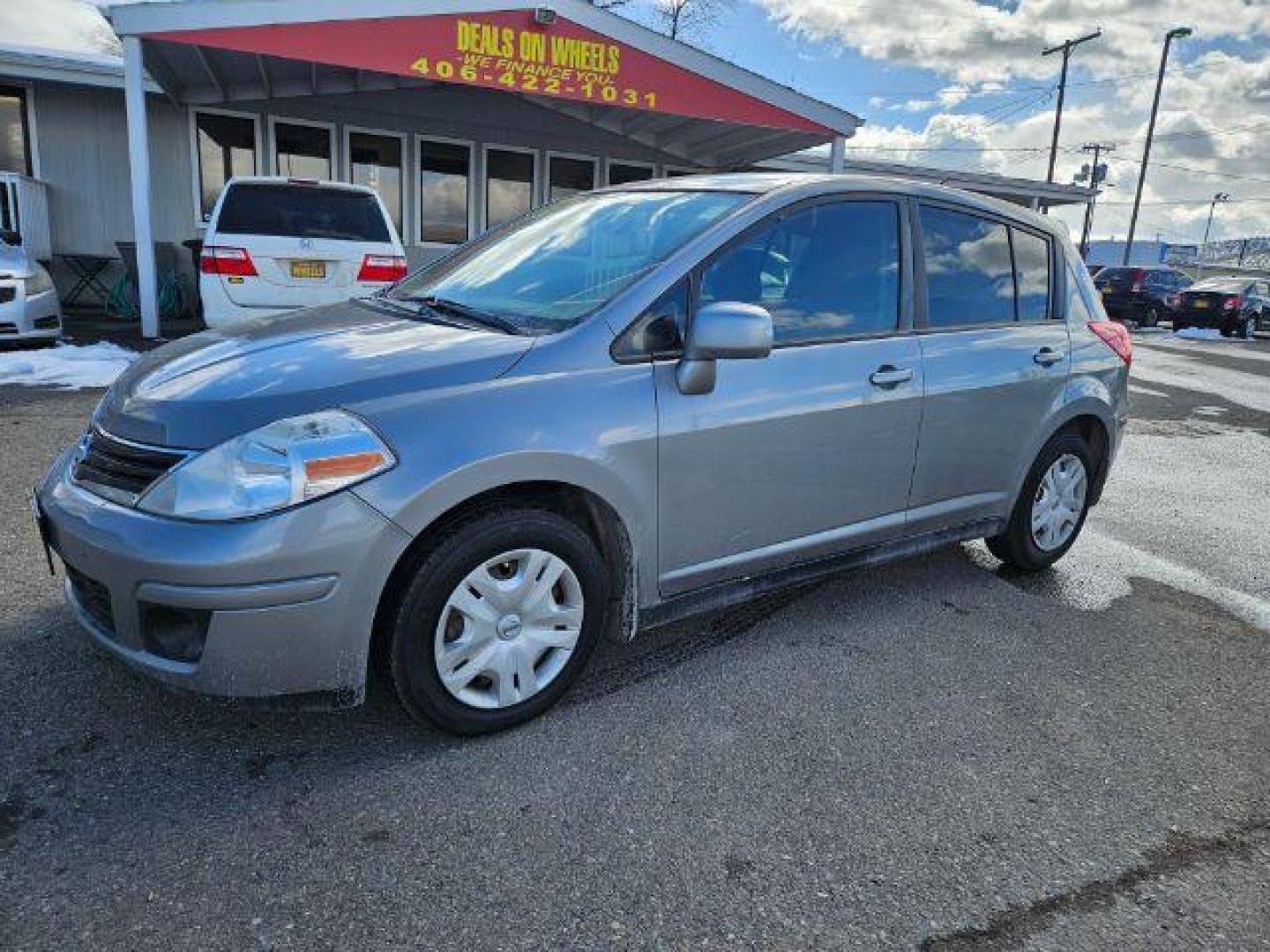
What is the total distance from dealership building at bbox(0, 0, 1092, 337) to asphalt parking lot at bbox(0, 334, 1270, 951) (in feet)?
25.8

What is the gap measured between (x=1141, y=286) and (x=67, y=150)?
24.0m

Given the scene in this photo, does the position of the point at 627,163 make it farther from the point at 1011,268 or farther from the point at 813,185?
the point at 813,185

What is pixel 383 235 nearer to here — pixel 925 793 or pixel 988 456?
pixel 988 456

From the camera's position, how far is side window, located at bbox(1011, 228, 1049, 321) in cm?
412

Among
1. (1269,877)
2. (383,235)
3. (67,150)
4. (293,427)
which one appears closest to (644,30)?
(383,235)

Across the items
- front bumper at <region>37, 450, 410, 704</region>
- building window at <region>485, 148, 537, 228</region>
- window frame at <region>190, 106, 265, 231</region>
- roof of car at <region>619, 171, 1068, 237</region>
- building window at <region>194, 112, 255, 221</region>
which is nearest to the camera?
front bumper at <region>37, 450, 410, 704</region>

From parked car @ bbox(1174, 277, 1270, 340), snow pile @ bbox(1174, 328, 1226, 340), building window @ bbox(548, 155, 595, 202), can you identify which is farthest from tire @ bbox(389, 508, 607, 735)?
parked car @ bbox(1174, 277, 1270, 340)

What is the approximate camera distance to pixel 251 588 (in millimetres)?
2260

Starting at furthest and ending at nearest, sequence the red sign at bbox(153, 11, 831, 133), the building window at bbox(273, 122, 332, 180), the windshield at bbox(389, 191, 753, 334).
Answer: the building window at bbox(273, 122, 332, 180)
the red sign at bbox(153, 11, 831, 133)
the windshield at bbox(389, 191, 753, 334)

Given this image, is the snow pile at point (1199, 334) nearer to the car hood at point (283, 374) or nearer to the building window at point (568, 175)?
the building window at point (568, 175)

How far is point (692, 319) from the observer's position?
292cm

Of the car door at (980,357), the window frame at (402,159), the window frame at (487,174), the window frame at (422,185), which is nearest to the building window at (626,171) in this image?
the window frame at (487,174)

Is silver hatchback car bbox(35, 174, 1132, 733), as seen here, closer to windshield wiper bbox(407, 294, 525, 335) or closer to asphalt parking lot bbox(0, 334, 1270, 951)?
windshield wiper bbox(407, 294, 525, 335)

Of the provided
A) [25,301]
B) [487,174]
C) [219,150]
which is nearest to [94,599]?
[25,301]
